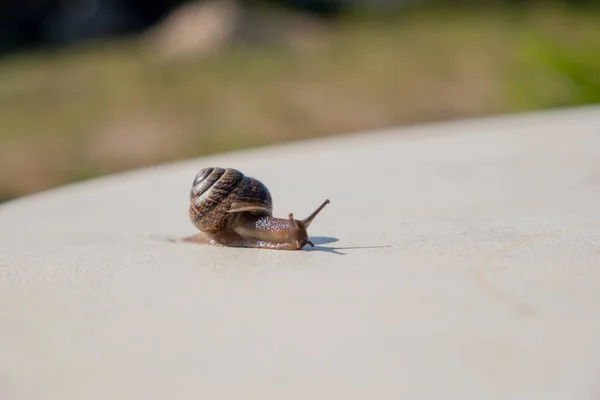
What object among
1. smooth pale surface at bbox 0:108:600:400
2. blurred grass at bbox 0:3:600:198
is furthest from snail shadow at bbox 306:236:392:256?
blurred grass at bbox 0:3:600:198

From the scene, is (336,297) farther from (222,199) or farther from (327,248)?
(222,199)

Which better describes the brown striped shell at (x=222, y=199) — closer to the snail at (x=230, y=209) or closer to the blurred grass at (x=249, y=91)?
the snail at (x=230, y=209)

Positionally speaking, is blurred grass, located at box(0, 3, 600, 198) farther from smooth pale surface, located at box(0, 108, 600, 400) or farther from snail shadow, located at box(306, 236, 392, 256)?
snail shadow, located at box(306, 236, 392, 256)

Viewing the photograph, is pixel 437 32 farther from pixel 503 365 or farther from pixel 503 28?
pixel 503 365

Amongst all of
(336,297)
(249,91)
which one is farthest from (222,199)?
(249,91)

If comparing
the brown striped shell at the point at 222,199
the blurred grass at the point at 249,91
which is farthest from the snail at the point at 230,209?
the blurred grass at the point at 249,91
